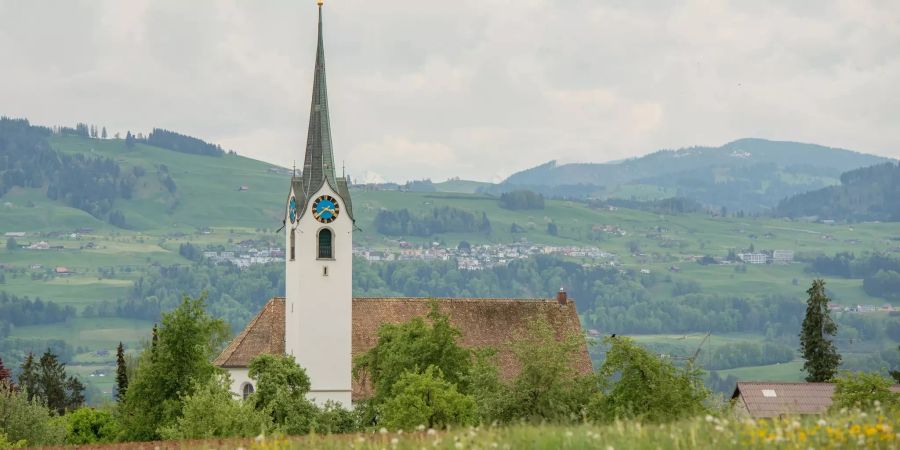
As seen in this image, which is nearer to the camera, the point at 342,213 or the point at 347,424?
the point at 347,424

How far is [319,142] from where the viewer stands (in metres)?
88.9

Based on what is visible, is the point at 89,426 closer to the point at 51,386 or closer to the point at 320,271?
the point at 320,271

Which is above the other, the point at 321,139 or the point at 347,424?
the point at 321,139

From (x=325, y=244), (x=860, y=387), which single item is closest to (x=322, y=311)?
(x=325, y=244)

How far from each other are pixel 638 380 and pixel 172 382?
18480 mm

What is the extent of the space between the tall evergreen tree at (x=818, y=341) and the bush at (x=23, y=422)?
48.5 m

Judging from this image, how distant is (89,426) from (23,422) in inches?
586

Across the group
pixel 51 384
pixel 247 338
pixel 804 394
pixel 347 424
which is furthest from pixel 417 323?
pixel 51 384

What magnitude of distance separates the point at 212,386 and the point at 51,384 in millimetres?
63731

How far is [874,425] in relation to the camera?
2667 cm

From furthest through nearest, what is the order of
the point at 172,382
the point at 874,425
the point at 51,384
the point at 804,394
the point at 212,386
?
the point at 51,384, the point at 804,394, the point at 172,382, the point at 212,386, the point at 874,425

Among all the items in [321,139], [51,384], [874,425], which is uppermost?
[321,139]

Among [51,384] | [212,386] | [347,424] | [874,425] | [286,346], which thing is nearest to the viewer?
[874,425]

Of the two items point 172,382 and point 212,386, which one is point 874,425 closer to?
point 212,386
